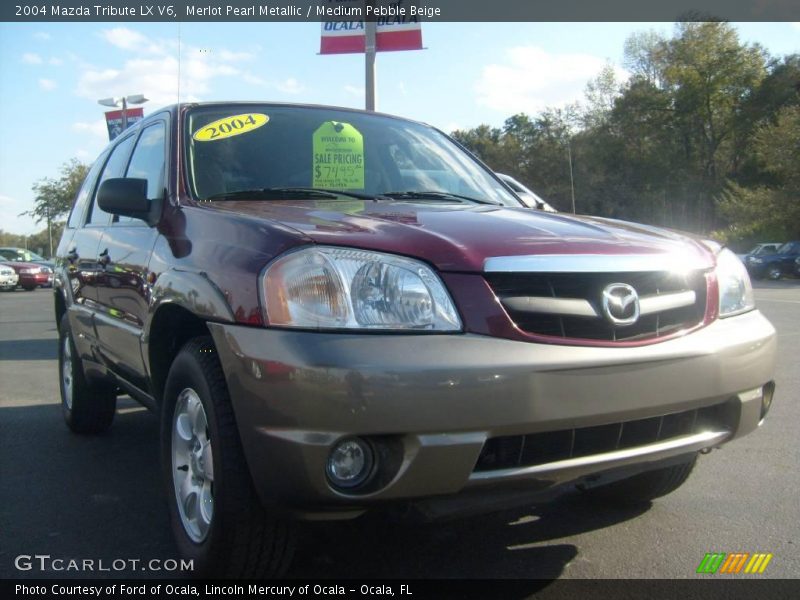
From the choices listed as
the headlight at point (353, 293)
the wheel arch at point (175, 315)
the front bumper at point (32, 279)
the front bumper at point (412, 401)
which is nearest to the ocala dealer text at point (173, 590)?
the front bumper at point (412, 401)

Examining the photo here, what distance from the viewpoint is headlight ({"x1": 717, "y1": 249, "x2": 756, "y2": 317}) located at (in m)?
2.86

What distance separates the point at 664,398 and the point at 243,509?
1320 millimetres

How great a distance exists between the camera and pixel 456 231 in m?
2.61

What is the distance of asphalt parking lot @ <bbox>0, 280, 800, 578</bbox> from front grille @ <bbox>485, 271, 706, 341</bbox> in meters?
0.74

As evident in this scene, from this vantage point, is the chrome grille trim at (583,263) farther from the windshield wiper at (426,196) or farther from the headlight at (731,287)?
the windshield wiper at (426,196)

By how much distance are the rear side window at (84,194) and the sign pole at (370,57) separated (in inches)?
262

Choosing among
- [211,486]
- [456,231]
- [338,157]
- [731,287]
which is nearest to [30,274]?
[338,157]

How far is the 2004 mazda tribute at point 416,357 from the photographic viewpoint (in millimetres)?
2230

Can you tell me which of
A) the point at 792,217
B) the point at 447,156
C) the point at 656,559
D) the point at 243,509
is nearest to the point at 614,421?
the point at 656,559

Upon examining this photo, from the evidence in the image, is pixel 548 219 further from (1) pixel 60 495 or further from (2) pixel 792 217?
(2) pixel 792 217

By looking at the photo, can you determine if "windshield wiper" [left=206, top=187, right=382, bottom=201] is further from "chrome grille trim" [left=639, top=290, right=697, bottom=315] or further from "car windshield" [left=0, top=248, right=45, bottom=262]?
"car windshield" [left=0, top=248, right=45, bottom=262]

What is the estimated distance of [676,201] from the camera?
61.4 m

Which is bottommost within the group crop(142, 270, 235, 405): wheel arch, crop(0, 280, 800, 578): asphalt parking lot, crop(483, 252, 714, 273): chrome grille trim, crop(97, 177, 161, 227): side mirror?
crop(0, 280, 800, 578): asphalt parking lot

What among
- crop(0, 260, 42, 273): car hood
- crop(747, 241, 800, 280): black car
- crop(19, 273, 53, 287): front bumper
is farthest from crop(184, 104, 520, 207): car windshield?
crop(747, 241, 800, 280): black car
